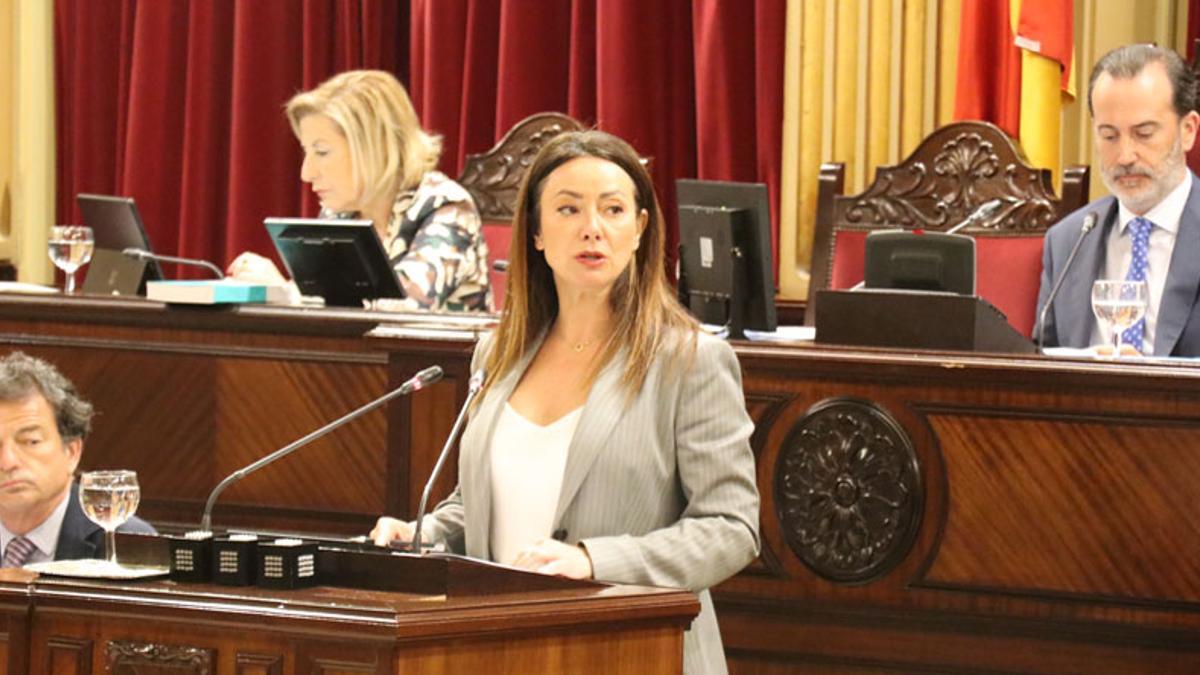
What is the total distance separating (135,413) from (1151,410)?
2564mm

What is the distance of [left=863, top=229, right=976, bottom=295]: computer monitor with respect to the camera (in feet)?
14.3

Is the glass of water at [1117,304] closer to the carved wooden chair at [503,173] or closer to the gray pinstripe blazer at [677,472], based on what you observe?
the gray pinstripe blazer at [677,472]

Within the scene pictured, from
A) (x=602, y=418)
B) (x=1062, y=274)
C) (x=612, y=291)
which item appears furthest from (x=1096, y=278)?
(x=602, y=418)

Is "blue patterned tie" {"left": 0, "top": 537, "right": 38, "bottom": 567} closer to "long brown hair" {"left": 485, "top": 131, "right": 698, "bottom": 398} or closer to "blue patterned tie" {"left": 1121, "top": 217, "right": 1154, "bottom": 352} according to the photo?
"long brown hair" {"left": 485, "top": 131, "right": 698, "bottom": 398}

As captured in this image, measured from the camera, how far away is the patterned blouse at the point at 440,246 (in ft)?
17.9

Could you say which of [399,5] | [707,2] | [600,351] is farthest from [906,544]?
[399,5]

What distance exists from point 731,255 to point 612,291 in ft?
5.58

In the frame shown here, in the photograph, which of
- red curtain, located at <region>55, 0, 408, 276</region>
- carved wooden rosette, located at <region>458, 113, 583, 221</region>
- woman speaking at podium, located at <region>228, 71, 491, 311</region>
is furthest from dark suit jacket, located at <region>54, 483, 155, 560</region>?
red curtain, located at <region>55, 0, 408, 276</region>

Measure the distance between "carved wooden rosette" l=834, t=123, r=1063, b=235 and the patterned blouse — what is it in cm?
104

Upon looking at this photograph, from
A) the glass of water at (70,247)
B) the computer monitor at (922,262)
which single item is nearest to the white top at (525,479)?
the computer monitor at (922,262)

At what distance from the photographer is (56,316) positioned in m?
5.10

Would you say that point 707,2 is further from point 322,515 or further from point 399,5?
point 322,515

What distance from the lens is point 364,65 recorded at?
285 inches

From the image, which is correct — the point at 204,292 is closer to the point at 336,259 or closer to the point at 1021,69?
the point at 336,259
